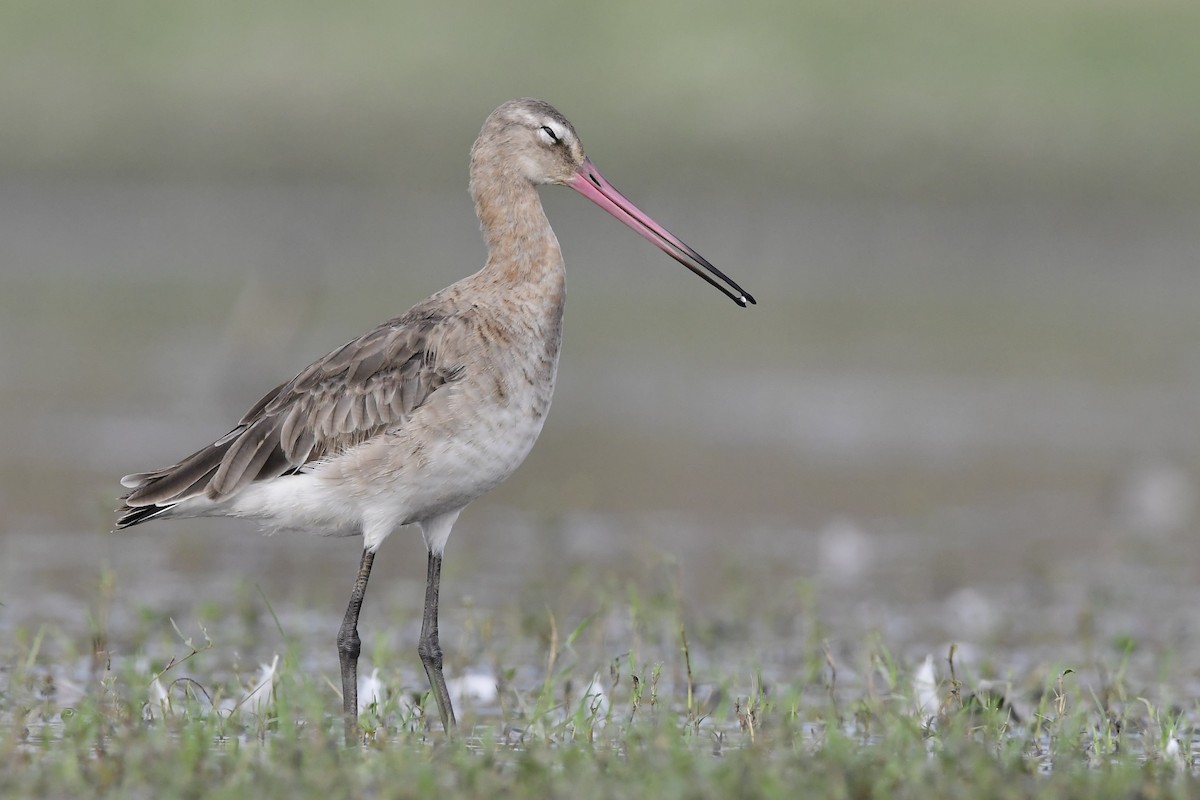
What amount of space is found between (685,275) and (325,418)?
64.1ft

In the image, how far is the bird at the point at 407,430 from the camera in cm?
617

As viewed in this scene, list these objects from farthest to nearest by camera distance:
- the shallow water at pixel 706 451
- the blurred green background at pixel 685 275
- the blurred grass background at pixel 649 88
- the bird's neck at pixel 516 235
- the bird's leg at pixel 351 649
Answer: the blurred grass background at pixel 649 88, the blurred green background at pixel 685 275, the shallow water at pixel 706 451, the bird's neck at pixel 516 235, the bird's leg at pixel 351 649

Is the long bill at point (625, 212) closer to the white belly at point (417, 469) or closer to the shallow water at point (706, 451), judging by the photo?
the white belly at point (417, 469)

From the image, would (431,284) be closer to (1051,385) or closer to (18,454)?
(1051,385)

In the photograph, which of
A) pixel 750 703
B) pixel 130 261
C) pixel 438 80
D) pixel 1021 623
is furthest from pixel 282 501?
pixel 438 80

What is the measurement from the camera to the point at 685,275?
25719 millimetres

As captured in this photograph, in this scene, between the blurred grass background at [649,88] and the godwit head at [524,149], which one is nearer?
the godwit head at [524,149]

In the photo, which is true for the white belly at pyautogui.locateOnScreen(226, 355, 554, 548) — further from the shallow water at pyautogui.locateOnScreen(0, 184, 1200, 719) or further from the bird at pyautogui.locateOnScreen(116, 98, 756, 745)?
the shallow water at pyautogui.locateOnScreen(0, 184, 1200, 719)

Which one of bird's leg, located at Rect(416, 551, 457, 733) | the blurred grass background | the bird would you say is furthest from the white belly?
the blurred grass background

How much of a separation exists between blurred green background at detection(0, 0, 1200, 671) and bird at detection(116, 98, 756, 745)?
6.28 feet

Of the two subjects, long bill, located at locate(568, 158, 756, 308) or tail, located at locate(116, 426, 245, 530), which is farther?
long bill, located at locate(568, 158, 756, 308)

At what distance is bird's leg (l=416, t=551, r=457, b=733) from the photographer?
20.3ft

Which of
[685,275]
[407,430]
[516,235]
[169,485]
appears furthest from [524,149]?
[685,275]

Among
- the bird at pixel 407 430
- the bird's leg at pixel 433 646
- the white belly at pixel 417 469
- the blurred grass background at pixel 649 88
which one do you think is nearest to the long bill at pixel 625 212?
the bird at pixel 407 430
